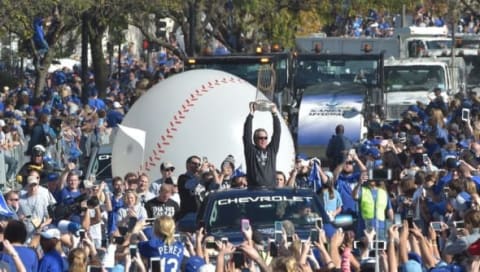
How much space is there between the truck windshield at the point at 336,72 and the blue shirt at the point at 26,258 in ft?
72.4

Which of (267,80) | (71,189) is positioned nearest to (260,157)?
(71,189)

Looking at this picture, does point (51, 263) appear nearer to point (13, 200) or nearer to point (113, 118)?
point (13, 200)

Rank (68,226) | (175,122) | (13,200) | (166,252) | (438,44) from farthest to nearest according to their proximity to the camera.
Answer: (438,44), (175,122), (13,200), (68,226), (166,252)

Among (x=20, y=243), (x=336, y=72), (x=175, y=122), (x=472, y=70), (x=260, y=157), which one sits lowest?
(x=472, y=70)

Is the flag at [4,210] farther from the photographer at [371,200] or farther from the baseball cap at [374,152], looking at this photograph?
the baseball cap at [374,152]

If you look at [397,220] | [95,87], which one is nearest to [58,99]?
[95,87]

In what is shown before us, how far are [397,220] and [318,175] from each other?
4.56 m

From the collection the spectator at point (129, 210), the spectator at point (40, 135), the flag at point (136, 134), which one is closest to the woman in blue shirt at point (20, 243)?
the spectator at point (129, 210)

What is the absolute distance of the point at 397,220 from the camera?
17406 mm

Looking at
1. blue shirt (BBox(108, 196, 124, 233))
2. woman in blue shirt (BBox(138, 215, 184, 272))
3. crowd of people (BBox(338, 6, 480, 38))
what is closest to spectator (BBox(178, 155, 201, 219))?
blue shirt (BBox(108, 196, 124, 233))

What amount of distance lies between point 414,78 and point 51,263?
2600 centimetres

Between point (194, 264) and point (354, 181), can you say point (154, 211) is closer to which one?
point (354, 181)

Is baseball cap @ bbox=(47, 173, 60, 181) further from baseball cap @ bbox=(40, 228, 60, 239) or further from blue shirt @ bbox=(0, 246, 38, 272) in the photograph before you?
blue shirt @ bbox=(0, 246, 38, 272)

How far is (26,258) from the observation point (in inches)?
538
